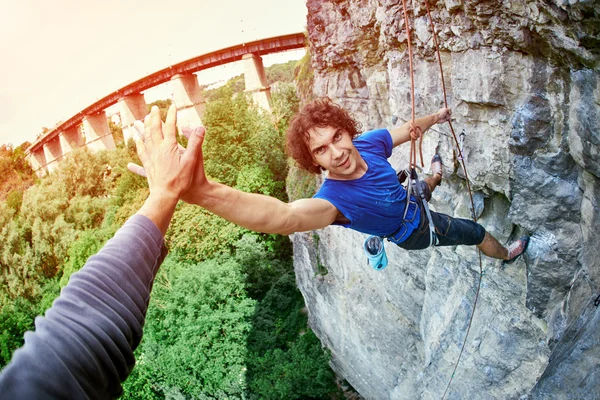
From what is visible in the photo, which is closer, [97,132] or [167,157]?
[167,157]

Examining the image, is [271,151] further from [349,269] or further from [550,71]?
[550,71]

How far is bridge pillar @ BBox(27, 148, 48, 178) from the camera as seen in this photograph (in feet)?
95.2

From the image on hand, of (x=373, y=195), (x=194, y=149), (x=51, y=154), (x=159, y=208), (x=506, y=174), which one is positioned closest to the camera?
(x=159, y=208)

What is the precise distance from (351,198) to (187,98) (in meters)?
21.2

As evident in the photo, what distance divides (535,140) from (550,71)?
1.84ft

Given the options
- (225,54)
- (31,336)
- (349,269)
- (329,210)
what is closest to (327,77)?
(349,269)

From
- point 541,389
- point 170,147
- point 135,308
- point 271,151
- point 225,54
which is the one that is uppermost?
point 225,54

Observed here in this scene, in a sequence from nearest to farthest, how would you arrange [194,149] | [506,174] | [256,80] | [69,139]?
[194,149] < [506,174] < [256,80] < [69,139]

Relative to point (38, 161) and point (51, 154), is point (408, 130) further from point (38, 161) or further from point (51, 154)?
point (38, 161)

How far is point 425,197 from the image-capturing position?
135 inches

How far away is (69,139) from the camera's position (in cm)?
2753

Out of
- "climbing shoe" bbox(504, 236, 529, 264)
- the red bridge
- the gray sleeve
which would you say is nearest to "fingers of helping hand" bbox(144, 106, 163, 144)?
the gray sleeve

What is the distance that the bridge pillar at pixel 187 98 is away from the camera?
2208 cm

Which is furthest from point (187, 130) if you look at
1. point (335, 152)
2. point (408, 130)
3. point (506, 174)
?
point (506, 174)
